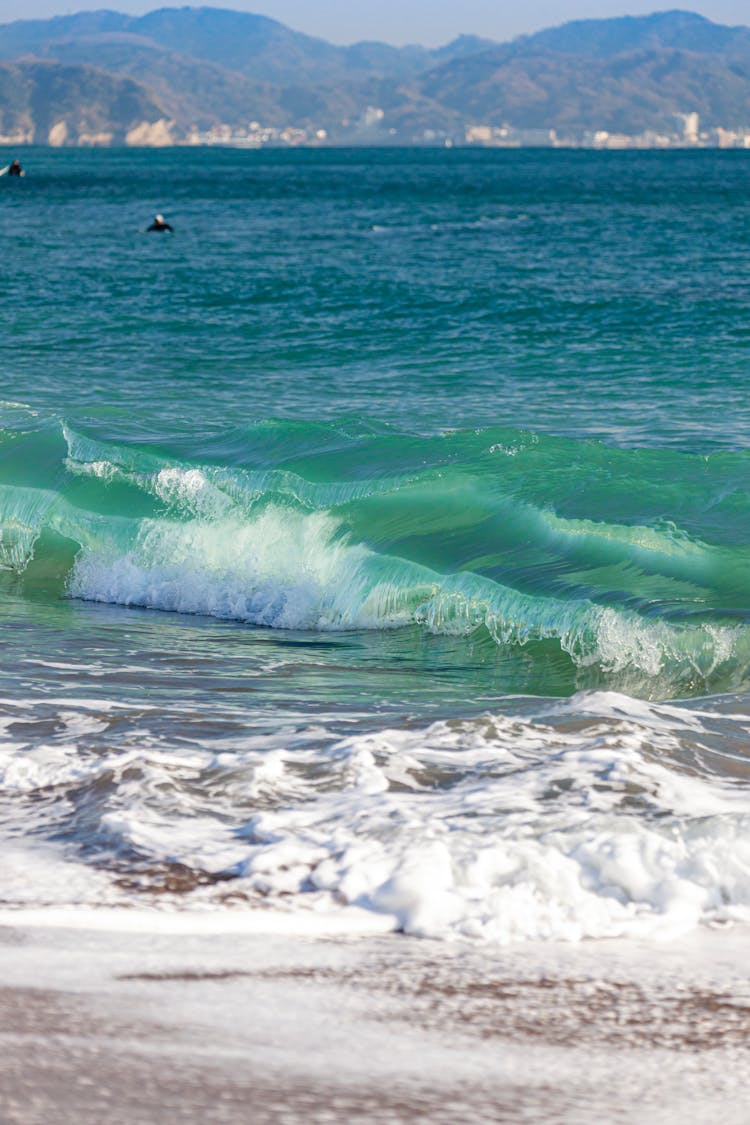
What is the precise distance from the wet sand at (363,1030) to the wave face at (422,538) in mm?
4139

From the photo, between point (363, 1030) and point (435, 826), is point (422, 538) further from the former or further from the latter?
point (363, 1030)

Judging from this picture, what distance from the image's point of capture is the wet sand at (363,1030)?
3590 millimetres

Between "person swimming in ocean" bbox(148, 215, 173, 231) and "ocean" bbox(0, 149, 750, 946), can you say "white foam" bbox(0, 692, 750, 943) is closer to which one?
"ocean" bbox(0, 149, 750, 946)

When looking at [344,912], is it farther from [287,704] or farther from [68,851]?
[287,704]

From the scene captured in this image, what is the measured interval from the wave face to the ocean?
0.04 m

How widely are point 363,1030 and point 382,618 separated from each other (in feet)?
20.6

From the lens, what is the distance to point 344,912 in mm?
4754

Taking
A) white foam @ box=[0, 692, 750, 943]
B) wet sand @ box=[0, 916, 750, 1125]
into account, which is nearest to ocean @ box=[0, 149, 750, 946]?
white foam @ box=[0, 692, 750, 943]

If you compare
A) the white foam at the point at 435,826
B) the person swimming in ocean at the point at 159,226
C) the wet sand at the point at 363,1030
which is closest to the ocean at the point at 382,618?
the white foam at the point at 435,826

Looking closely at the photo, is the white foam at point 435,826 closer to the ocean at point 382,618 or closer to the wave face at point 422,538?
the ocean at point 382,618

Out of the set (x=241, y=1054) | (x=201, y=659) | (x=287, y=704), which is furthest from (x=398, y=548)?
(x=241, y=1054)

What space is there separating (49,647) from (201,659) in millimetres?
1032

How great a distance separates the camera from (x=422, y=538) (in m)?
11.4

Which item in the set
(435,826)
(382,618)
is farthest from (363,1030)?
(382,618)
